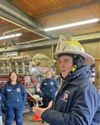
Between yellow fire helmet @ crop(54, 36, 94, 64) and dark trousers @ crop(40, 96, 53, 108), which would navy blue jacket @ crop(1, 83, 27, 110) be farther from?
yellow fire helmet @ crop(54, 36, 94, 64)

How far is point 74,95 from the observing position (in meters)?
1.42

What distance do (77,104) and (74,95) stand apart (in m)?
0.08

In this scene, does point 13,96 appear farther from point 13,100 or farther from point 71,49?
point 71,49

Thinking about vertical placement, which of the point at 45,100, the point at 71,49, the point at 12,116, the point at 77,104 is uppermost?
the point at 71,49

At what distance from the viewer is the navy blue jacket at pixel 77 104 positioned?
132 cm

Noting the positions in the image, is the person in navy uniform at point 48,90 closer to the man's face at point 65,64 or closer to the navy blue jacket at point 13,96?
the navy blue jacket at point 13,96

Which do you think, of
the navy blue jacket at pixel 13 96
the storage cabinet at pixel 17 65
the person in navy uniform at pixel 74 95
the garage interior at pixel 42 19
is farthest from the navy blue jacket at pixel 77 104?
the storage cabinet at pixel 17 65

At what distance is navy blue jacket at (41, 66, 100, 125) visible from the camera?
1319 millimetres

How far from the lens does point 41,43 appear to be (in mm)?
10203

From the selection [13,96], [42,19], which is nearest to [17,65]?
[42,19]

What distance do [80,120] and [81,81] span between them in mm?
279

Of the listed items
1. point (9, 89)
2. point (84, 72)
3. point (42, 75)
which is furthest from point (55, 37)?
point (84, 72)

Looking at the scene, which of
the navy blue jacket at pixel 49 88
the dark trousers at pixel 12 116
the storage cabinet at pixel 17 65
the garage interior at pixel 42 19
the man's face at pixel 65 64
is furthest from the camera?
the storage cabinet at pixel 17 65

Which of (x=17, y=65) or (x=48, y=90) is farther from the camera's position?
(x=17, y=65)
